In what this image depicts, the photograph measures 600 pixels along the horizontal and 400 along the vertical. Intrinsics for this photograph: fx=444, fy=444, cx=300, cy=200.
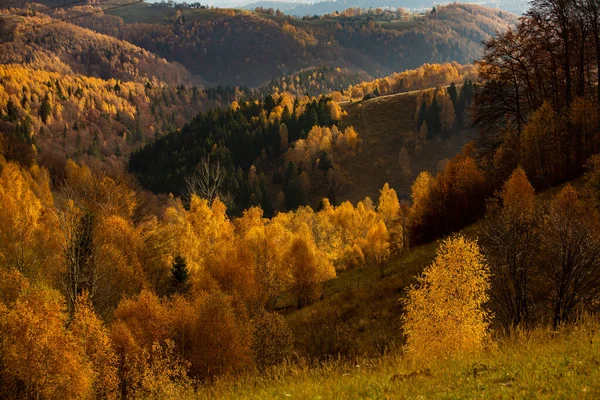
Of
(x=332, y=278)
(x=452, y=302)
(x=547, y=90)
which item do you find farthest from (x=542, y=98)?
(x=332, y=278)

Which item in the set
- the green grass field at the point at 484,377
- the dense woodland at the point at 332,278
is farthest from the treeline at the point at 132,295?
the green grass field at the point at 484,377

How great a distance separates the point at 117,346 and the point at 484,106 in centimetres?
4674

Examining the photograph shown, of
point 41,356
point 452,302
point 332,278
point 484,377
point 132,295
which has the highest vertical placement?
point 484,377

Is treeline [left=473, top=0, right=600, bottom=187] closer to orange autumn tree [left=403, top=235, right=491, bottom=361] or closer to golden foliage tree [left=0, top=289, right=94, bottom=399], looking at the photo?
orange autumn tree [left=403, top=235, right=491, bottom=361]

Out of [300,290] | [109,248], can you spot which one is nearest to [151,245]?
[109,248]

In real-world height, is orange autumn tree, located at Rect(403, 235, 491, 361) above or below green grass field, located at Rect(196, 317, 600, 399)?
below

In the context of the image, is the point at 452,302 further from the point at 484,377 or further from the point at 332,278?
the point at 332,278

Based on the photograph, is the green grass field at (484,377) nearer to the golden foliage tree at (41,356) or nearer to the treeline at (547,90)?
the golden foliage tree at (41,356)

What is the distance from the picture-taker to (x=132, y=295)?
1938 inches

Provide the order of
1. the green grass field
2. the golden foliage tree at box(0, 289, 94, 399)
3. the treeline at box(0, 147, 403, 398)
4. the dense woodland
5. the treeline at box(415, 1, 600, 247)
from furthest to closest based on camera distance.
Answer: the treeline at box(415, 1, 600, 247) < the treeline at box(0, 147, 403, 398) < the golden foliage tree at box(0, 289, 94, 399) < the dense woodland < the green grass field

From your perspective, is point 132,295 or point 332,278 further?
point 332,278

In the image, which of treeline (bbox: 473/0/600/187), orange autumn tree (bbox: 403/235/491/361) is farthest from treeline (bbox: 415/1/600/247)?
orange autumn tree (bbox: 403/235/491/361)

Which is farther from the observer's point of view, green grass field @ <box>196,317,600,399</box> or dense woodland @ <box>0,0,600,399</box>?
dense woodland @ <box>0,0,600,399</box>

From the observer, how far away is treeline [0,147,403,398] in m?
32.6
